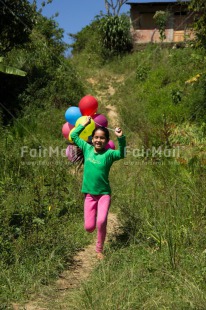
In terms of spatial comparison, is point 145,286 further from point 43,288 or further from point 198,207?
point 198,207

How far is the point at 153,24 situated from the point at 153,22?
107 mm

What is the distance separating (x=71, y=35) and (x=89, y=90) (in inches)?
375

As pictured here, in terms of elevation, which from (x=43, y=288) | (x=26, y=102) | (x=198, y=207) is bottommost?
(x=43, y=288)

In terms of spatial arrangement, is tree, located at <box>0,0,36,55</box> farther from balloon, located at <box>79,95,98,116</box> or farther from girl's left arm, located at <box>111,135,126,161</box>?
girl's left arm, located at <box>111,135,126,161</box>

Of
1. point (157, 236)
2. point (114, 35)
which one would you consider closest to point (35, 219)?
point (157, 236)

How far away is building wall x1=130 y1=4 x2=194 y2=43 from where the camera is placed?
20.3 metres

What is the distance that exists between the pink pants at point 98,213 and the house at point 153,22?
56.5 ft

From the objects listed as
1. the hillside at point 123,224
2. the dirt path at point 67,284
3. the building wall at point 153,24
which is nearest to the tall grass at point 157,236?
the hillside at point 123,224

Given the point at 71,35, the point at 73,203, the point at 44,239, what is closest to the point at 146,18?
the point at 71,35

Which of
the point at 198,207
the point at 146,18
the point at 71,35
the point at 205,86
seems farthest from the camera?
the point at 71,35

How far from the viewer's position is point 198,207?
4.35 m

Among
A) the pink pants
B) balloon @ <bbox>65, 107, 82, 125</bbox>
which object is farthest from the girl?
balloon @ <bbox>65, 107, 82, 125</bbox>

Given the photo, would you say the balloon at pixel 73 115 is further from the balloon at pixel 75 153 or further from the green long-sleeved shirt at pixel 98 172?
the green long-sleeved shirt at pixel 98 172

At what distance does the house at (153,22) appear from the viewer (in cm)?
2028
